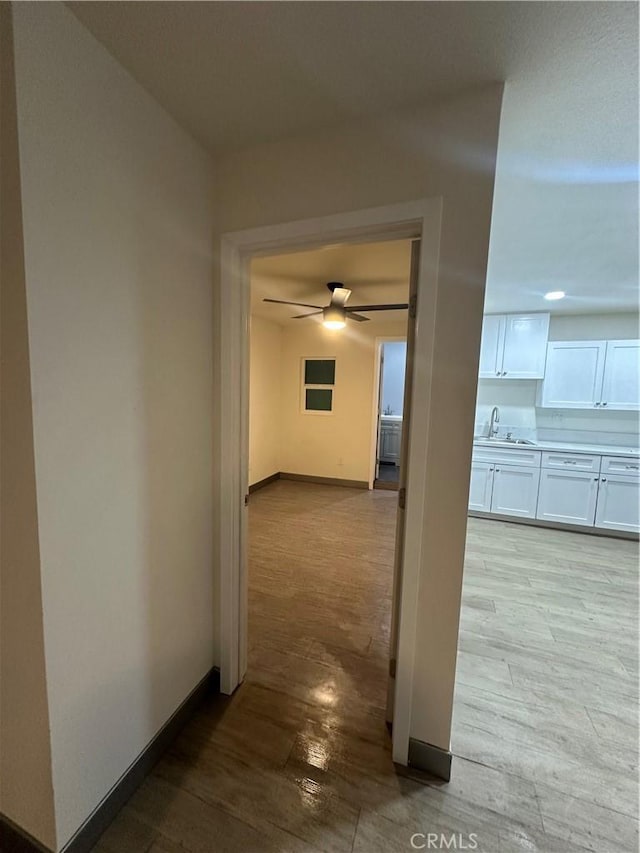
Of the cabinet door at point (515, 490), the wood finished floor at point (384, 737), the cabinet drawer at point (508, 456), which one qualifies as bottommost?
the wood finished floor at point (384, 737)

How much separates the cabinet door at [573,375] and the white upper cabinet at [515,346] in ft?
0.50

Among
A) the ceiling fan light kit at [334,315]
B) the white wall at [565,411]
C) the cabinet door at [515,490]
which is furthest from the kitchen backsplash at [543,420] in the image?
the ceiling fan light kit at [334,315]

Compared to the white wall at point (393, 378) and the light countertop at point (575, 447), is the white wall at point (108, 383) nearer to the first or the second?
the light countertop at point (575, 447)

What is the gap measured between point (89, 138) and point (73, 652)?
1561 millimetres

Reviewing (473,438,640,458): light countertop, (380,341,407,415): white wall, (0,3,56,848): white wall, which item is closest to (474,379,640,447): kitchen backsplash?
(473,438,640,458): light countertop

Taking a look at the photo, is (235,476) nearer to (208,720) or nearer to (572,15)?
(208,720)

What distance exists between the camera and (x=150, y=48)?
3.48 feet

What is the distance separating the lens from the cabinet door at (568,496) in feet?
12.6

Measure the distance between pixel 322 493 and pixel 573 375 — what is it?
3600mm

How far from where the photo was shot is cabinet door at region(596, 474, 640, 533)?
367 centimetres

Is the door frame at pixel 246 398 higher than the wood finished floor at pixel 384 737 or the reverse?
higher

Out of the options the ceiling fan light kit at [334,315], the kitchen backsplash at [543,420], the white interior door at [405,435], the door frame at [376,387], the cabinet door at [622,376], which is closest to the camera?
the white interior door at [405,435]

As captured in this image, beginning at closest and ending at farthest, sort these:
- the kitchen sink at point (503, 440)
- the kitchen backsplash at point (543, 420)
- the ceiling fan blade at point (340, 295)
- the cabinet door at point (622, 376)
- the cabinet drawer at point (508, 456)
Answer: the ceiling fan blade at point (340, 295)
the cabinet door at point (622, 376)
the cabinet drawer at point (508, 456)
the kitchen backsplash at point (543, 420)
the kitchen sink at point (503, 440)

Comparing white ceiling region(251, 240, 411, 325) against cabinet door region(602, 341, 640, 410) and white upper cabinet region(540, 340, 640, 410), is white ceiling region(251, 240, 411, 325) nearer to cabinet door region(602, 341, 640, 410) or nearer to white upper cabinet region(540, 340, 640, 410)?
white upper cabinet region(540, 340, 640, 410)
